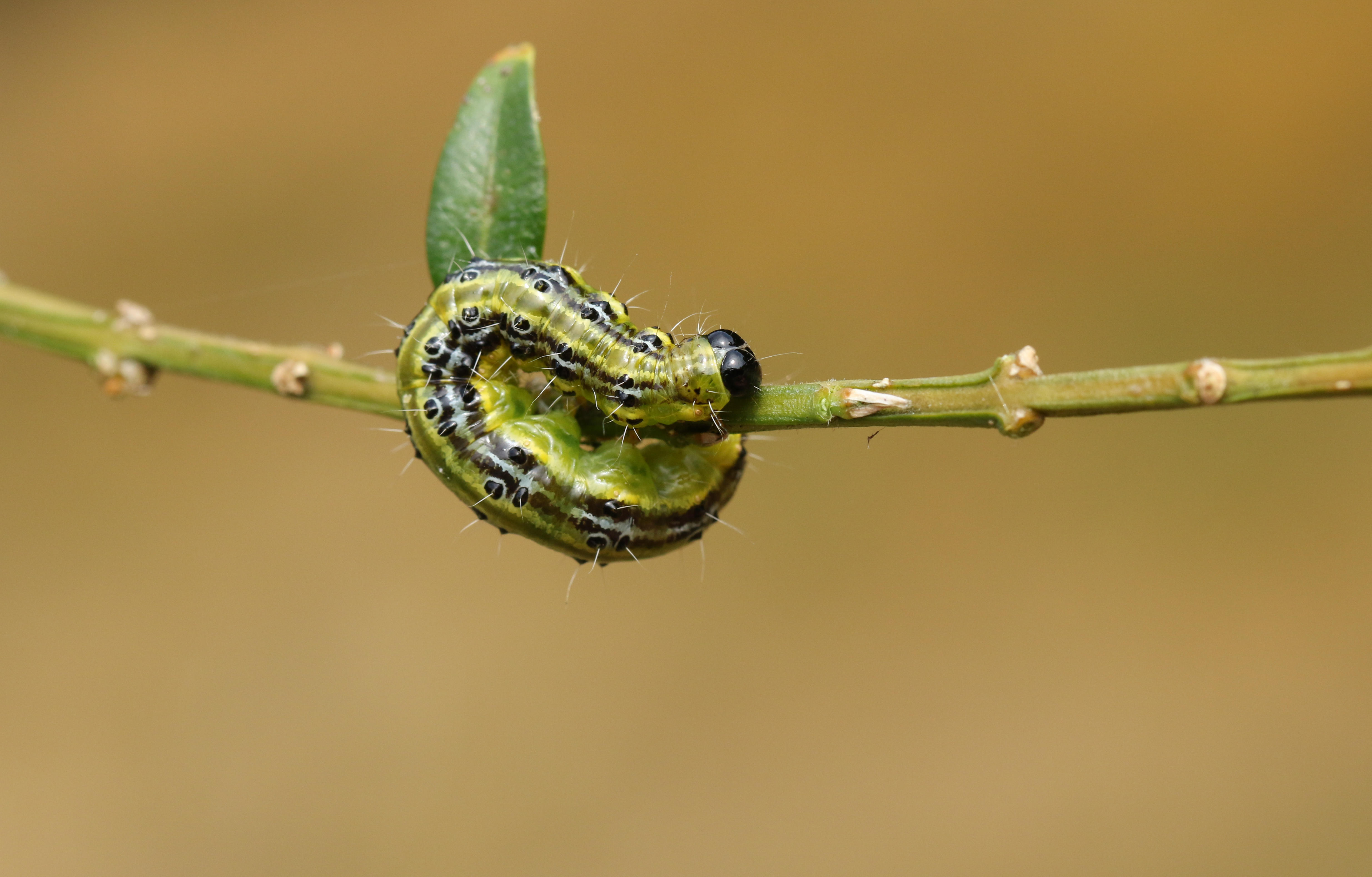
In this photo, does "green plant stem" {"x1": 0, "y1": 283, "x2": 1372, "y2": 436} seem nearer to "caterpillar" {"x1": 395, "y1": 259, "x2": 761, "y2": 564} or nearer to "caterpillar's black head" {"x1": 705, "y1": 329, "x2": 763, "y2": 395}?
"caterpillar's black head" {"x1": 705, "y1": 329, "x2": 763, "y2": 395}

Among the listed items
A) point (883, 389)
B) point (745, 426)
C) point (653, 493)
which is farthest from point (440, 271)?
point (883, 389)

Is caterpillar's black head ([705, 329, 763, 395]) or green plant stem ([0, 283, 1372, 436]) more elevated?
caterpillar's black head ([705, 329, 763, 395])

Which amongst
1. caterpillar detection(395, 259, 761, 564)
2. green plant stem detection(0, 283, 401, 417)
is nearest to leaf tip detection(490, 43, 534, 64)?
caterpillar detection(395, 259, 761, 564)

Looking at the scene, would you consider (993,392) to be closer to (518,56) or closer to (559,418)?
(559,418)

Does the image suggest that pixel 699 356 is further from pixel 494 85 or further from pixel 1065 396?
pixel 494 85

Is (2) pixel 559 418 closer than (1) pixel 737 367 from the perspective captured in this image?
No

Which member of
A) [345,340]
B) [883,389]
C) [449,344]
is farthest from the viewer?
[345,340]

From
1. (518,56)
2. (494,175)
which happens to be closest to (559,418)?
(494,175)
